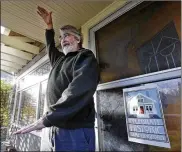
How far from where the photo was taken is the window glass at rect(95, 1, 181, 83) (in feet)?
3.84

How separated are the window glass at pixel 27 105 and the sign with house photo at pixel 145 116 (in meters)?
2.60

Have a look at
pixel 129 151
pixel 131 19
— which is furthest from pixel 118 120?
pixel 131 19

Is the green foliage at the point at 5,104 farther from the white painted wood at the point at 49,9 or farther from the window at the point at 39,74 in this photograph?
the white painted wood at the point at 49,9

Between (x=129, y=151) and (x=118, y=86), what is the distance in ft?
1.99

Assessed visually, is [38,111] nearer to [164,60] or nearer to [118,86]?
[118,86]

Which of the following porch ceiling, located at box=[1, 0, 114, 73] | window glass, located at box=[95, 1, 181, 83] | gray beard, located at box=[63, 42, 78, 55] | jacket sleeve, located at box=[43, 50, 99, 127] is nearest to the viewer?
jacket sleeve, located at box=[43, 50, 99, 127]

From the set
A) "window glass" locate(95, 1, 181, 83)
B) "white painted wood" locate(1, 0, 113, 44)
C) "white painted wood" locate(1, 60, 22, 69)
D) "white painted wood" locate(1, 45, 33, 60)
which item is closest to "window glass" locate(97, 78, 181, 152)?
"window glass" locate(95, 1, 181, 83)

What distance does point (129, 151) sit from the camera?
1.32 m

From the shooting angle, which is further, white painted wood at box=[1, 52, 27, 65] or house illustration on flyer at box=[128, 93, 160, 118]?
white painted wood at box=[1, 52, 27, 65]

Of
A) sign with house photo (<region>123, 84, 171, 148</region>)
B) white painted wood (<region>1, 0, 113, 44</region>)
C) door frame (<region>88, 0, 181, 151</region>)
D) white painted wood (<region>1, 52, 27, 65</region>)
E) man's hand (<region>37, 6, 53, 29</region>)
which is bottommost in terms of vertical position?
sign with house photo (<region>123, 84, 171, 148</region>)

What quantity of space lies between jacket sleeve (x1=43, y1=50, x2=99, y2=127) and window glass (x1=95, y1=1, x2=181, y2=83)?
0.54 meters

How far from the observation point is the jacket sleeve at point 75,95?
2.90ft

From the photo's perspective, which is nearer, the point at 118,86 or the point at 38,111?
the point at 118,86

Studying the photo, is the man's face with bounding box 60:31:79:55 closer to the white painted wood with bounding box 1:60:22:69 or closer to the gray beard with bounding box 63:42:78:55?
the gray beard with bounding box 63:42:78:55
